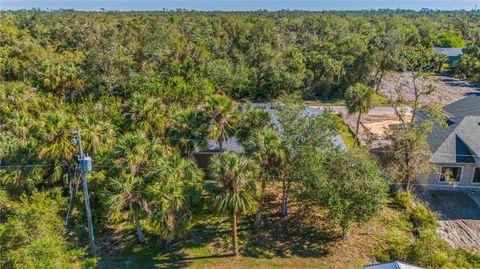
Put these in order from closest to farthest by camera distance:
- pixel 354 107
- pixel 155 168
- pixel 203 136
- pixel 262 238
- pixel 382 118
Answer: pixel 155 168, pixel 262 238, pixel 203 136, pixel 354 107, pixel 382 118

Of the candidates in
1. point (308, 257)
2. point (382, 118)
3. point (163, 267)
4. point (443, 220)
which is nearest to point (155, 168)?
point (163, 267)

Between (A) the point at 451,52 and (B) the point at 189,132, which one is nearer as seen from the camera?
(B) the point at 189,132

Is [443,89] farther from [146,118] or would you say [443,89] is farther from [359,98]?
[146,118]

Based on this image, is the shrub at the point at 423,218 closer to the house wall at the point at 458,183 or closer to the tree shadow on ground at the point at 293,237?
the house wall at the point at 458,183

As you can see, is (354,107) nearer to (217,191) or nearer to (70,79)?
(217,191)

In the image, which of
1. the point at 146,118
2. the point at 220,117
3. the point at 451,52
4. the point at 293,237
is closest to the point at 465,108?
the point at 293,237

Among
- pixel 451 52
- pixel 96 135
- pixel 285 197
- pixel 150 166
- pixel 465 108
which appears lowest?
pixel 285 197
